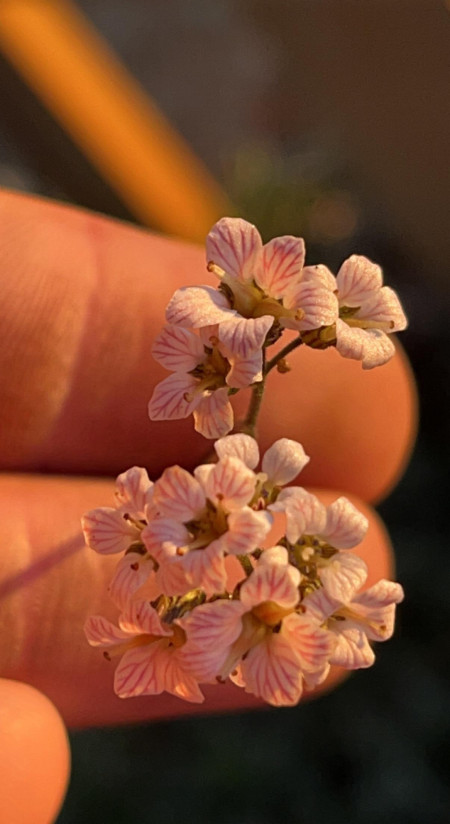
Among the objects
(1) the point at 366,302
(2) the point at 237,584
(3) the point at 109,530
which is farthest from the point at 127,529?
(1) the point at 366,302

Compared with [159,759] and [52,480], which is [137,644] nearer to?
[52,480]

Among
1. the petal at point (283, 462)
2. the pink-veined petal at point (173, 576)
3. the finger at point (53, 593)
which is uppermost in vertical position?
the petal at point (283, 462)

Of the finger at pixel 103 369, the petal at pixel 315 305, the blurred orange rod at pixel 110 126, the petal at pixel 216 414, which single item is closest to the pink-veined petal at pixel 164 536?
the petal at pixel 216 414

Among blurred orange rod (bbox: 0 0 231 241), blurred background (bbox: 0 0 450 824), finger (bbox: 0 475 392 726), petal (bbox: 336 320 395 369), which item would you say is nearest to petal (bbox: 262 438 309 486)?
petal (bbox: 336 320 395 369)

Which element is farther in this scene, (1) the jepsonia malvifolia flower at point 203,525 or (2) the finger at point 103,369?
(2) the finger at point 103,369

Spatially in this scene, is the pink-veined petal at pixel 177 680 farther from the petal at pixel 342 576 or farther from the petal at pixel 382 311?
the petal at pixel 382 311

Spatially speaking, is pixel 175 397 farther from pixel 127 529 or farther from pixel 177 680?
pixel 177 680
